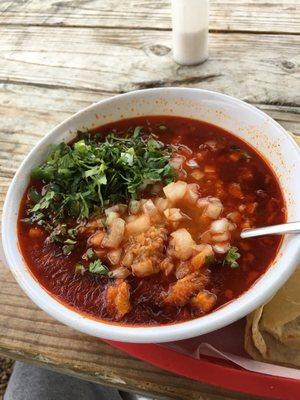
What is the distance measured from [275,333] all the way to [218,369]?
0.14 meters

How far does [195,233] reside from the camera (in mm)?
1211

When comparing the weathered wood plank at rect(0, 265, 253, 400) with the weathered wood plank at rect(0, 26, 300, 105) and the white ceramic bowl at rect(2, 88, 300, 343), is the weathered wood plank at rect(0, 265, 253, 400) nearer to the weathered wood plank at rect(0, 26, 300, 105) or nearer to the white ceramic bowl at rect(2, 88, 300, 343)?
the white ceramic bowl at rect(2, 88, 300, 343)

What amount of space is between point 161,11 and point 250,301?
65.4 inches

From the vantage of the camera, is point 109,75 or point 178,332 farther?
point 109,75

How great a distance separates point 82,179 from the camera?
1303 mm

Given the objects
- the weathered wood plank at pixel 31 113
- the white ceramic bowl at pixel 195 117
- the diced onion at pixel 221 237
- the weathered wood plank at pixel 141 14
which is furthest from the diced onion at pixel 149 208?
the weathered wood plank at pixel 141 14

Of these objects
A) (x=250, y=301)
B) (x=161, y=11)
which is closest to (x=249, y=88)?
(x=161, y=11)

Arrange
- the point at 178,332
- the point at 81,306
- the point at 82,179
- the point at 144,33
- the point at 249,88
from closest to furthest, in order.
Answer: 1. the point at 178,332
2. the point at 81,306
3. the point at 82,179
4. the point at 249,88
5. the point at 144,33

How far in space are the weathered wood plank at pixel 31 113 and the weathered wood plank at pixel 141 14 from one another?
49 centimetres

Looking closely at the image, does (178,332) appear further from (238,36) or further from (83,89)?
(238,36)

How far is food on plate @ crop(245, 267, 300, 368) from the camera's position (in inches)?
40.7

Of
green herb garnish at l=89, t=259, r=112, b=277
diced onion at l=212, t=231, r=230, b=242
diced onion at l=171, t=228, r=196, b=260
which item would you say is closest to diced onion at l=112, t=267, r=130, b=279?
green herb garnish at l=89, t=259, r=112, b=277

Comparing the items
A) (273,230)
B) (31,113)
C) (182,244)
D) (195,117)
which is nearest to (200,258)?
(182,244)

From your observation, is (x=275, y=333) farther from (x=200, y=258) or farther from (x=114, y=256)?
(x=114, y=256)
